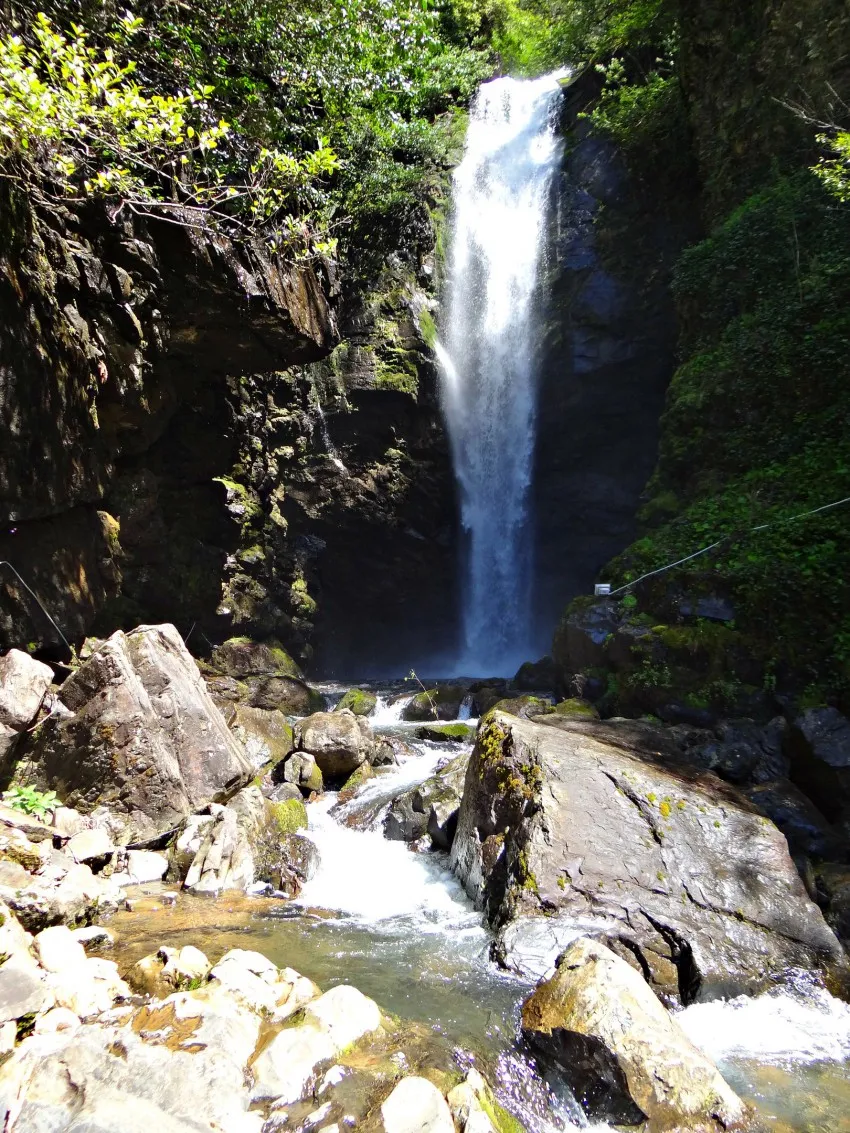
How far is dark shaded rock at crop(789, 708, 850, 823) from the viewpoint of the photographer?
6.63 metres

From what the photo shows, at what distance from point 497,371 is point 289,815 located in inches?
600

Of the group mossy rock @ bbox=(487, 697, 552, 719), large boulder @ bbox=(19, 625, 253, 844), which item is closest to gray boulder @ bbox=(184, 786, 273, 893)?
large boulder @ bbox=(19, 625, 253, 844)

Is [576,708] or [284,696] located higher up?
[576,708]

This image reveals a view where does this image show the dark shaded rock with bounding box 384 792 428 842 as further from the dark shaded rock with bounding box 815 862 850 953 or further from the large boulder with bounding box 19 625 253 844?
the dark shaded rock with bounding box 815 862 850 953

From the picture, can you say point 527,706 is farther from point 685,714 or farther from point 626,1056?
point 626,1056

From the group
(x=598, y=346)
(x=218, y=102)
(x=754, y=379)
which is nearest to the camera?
(x=218, y=102)

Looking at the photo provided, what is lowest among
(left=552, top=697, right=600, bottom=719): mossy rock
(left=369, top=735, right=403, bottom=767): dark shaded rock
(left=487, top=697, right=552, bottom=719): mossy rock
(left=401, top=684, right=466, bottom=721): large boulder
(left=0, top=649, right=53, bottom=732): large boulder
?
(left=401, top=684, right=466, bottom=721): large boulder

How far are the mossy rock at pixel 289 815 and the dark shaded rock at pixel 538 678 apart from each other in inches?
252

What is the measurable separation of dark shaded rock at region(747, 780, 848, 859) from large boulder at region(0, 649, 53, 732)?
7.01 metres

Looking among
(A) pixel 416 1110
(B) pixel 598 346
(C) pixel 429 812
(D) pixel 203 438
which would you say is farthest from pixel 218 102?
(A) pixel 416 1110

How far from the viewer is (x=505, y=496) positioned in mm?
19031

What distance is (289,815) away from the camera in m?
6.60

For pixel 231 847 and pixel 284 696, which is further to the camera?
pixel 284 696

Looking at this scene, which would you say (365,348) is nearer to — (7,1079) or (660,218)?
(660,218)
